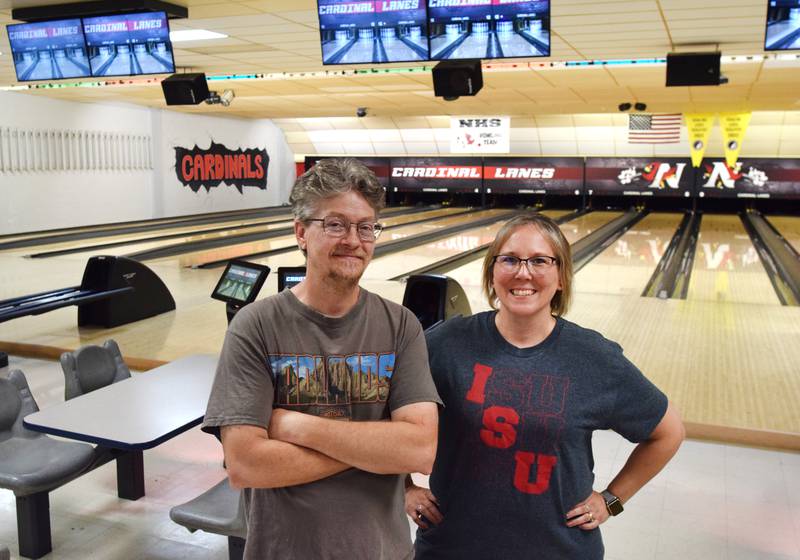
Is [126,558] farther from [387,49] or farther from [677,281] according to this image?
[677,281]

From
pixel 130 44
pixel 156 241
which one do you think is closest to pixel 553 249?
pixel 130 44

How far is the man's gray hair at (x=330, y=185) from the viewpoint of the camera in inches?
54.5

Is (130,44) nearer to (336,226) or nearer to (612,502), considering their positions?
(336,226)

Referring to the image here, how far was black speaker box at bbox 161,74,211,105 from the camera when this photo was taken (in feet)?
26.7

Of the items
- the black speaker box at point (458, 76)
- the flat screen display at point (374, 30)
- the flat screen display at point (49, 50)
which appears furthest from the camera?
the black speaker box at point (458, 76)

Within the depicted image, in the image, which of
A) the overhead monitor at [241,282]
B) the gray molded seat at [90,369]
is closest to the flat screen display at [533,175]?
Answer: the overhead monitor at [241,282]

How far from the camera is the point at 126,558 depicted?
277cm

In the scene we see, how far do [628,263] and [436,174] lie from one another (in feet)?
32.0

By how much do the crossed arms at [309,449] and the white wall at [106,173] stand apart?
475 inches

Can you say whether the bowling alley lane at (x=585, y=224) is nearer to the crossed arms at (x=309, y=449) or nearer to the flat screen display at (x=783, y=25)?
the flat screen display at (x=783, y=25)

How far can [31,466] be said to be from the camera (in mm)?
2752

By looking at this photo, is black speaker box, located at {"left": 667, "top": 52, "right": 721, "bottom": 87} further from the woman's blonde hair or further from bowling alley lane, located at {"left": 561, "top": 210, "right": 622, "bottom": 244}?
the woman's blonde hair

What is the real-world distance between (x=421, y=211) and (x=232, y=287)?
13585mm

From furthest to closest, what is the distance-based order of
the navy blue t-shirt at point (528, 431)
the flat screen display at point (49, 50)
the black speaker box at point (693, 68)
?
1. the black speaker box at point (693, 68)
2. the flat screen display at point (49, 50)
3. the navy blue t-shirt at point (528, 431)
